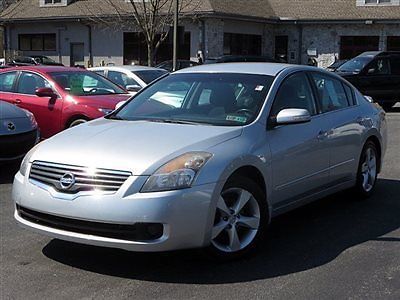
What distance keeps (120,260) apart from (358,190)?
10.5 ft

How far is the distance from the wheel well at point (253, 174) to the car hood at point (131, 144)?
0.28 m

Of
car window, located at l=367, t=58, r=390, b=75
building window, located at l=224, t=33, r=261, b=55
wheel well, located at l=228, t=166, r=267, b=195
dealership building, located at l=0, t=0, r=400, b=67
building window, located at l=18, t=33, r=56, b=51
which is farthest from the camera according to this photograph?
building window, located at l=18, t=33, r=56, b=51

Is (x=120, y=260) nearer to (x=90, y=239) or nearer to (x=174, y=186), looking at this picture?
(x=90, y=239)

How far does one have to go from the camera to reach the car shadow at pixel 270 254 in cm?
464

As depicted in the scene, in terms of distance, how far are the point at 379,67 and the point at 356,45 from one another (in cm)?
1580

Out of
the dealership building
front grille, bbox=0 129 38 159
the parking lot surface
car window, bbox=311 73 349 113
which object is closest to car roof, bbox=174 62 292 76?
car window, bbox=311 73 349 113

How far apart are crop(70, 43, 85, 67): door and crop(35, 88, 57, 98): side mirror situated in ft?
85.8

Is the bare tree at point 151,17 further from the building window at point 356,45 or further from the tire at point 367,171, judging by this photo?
the tire at point 367,171

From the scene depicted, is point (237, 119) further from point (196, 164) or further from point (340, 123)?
point (340, 123)

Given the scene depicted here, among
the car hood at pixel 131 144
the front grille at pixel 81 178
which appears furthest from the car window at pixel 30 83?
the front grille at pixel 81 178

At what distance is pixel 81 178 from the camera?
14.7 feet

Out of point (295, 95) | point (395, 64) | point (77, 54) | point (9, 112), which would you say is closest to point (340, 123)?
point (295, 95)

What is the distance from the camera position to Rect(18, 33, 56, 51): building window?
37.0 m

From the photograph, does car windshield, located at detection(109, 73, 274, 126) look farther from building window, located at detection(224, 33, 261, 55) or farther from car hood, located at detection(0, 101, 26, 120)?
building window, located at detection(224, 33, 261, 55)
